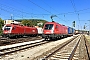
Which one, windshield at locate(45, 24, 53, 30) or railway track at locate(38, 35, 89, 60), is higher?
windshield at locate(45, 24, 53, 30)

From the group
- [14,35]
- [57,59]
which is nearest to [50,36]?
[14,35]

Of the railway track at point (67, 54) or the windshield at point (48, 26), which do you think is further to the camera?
the windshield at point (48, 26)

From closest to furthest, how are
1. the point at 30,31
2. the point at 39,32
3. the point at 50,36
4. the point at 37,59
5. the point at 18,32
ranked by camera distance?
the point at 37,59 < the point at 50,36 < the point at 18,32 < the point at 30,31 < the point at 39,32

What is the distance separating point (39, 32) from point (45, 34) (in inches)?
1265

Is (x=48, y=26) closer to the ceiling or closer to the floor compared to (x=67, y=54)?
closer to the ceiling

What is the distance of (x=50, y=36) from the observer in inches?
1098

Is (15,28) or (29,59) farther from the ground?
(15,28)

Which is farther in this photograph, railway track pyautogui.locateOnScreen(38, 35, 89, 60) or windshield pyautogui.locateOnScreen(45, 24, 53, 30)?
windshield pyautogui.locateOnScreen(45, 24, 53, 30)

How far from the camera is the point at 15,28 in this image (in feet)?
117

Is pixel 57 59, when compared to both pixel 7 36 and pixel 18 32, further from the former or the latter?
pixel 18 32

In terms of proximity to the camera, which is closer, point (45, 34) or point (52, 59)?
point (52, 59)

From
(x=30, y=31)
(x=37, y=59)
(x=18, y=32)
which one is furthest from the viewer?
(x=30, y=31)

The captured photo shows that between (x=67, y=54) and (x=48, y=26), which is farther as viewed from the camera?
(x=48, y=26)

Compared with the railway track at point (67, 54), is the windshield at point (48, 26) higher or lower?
higher
